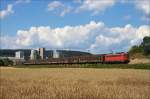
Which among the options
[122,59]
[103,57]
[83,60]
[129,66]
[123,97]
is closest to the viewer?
[123,97]

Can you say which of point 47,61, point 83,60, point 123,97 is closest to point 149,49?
point 83,60

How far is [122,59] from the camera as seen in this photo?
89.0 metres

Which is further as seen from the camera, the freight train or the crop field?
the freight train

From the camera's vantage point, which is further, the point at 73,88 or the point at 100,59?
the point at 100,59

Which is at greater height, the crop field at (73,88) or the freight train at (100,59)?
the freight train at (100,59)

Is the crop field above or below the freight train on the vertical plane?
below

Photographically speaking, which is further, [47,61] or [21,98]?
[47,61]

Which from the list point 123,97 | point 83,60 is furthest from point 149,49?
point 123,97

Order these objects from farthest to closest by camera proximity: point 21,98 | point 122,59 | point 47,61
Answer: point 47,61 < point 122,59 < point 21,98

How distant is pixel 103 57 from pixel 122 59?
7514mm

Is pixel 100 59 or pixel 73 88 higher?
pixel 100 59

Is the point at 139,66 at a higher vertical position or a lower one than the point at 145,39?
lower

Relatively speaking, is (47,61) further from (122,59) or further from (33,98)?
(33,98)

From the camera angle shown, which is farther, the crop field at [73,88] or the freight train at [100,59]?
the freight train at [100,59]
